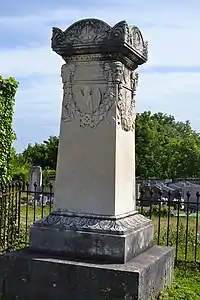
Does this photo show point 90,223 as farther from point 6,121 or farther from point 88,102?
point 6,121

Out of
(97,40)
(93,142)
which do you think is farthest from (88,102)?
(97,40)

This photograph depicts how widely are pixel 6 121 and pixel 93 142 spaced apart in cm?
471

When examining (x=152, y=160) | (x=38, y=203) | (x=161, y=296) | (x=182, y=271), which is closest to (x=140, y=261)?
(x=161, y=296)

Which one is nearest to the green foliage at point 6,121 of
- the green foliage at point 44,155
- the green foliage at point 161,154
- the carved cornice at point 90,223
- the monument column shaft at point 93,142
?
the monument column shaft at point 93,142

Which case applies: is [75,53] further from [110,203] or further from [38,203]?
[38,203]

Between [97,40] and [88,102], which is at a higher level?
[97,40]

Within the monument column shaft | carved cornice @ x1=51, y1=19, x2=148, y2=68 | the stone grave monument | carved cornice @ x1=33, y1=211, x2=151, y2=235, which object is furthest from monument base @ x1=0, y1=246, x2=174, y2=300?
carved cornice @ x1=51, y1=19, x2=148, y2=68

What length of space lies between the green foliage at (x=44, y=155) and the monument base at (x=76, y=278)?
106 ft

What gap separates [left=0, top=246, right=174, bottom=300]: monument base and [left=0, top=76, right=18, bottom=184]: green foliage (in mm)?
4319

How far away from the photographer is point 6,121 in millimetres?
9812

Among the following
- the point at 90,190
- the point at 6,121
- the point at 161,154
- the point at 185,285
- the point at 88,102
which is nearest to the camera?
the point at 90,190

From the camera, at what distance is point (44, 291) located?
5.17m

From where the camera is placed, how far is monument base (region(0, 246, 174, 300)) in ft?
15.9

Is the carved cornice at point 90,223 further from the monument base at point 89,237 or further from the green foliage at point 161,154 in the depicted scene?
the green foliage at point 161,154
